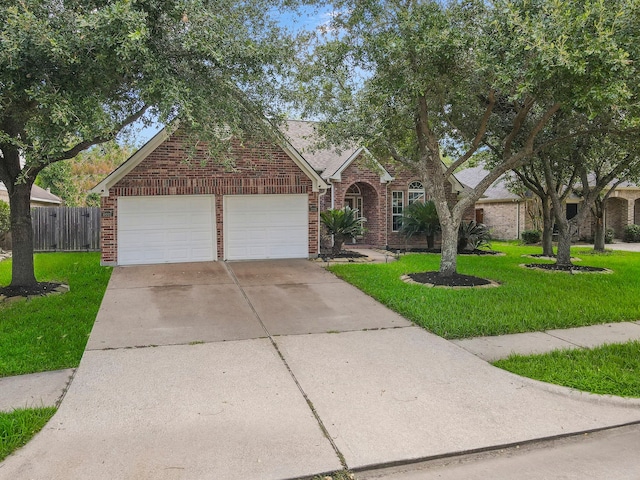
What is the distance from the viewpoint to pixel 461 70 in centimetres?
871

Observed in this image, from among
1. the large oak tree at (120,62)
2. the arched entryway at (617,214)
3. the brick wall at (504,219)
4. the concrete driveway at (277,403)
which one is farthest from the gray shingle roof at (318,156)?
the arched entryway at (617,214)

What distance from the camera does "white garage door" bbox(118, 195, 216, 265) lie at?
12.6m

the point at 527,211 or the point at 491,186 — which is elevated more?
the point at 491,186

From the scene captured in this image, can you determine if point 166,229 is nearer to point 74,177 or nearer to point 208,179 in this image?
point 208,179

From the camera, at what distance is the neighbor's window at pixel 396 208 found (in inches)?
730

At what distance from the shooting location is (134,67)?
606 cm

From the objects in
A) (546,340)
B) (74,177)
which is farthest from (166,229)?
(74,177)

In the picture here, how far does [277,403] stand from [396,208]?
15.2m

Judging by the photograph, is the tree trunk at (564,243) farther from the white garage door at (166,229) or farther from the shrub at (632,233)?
the shrub at (632,233)

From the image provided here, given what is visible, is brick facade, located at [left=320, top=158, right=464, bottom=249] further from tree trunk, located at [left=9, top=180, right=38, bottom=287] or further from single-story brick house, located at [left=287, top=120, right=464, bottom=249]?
tree trunk, located at [left=9, top=180, right=38, bottom=287]

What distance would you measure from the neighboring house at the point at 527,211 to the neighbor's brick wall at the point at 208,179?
13.3 metres

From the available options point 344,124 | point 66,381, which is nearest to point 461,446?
point 66,381

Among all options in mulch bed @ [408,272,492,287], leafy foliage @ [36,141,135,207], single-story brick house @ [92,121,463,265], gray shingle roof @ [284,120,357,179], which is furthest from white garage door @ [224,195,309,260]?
leafy foliage @ [36,141,135,207]

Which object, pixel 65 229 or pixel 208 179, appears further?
pixel 65 229
